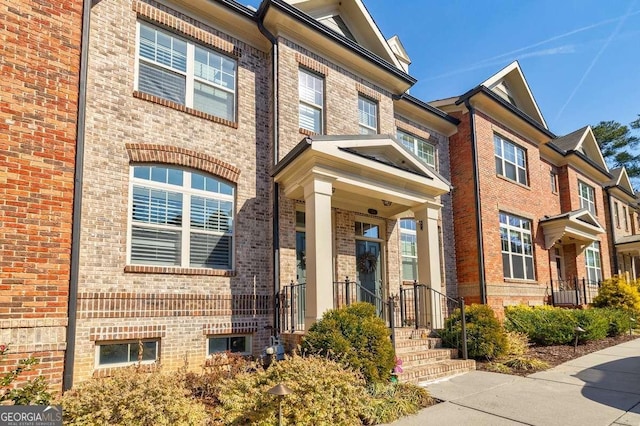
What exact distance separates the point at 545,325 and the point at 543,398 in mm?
5871

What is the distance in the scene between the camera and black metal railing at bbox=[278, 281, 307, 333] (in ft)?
26.7

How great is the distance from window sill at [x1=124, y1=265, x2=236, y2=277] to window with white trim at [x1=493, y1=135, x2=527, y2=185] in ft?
35.6

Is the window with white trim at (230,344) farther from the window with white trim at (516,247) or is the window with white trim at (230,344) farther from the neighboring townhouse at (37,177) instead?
the window with white trim at (516,247)

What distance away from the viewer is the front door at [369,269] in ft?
33.7

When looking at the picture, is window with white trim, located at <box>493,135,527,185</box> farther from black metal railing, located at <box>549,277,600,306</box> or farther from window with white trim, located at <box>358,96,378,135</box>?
window with white trim, located at <box>358,96,378,135</box>

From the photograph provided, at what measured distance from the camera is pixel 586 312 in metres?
12.1

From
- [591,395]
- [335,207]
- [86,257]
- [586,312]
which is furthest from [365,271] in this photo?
[586,312]

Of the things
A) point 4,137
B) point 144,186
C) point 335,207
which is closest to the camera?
point 4,137

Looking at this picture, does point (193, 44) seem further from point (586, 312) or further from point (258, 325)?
point (586, 312)

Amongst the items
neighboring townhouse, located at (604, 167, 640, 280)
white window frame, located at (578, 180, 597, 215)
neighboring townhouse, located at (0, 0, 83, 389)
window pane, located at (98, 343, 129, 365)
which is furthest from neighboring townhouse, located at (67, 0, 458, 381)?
neighboring townhouse, located at (604, 167, 640, 280)

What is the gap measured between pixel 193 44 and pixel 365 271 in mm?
6532

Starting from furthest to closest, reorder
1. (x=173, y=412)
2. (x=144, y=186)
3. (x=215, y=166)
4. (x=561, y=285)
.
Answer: (x=561, y=285), (x=215, y=166), (x=144, y=186), (x=173, y=412)

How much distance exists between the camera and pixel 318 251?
757 centimetres

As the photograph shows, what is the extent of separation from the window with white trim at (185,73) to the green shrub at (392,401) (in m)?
6.17
